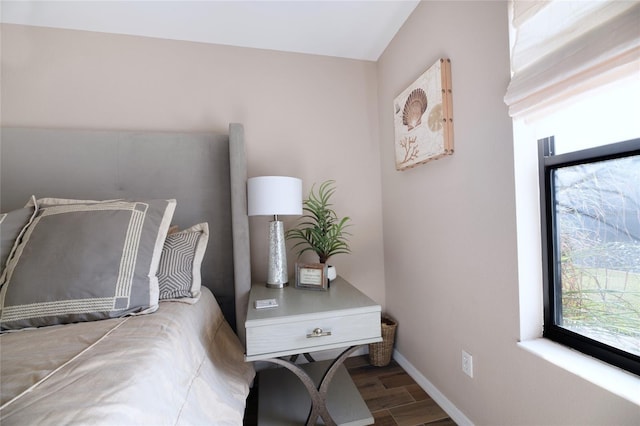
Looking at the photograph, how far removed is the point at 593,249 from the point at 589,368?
0.38 metres

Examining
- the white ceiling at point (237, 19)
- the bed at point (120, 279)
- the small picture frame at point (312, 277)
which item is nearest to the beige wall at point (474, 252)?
the white ceiling at point (237, 19)

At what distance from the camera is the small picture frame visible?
146cm

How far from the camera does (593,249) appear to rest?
0.88 metres

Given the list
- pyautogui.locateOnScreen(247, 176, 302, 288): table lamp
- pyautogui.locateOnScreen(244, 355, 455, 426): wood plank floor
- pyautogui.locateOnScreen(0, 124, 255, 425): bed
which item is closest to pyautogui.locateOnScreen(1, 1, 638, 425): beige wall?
pyautogui.locateOnScreen(244, 355, 455, 426): wood plank floor

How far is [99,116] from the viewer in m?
1.68

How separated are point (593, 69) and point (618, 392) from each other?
0.88 meters

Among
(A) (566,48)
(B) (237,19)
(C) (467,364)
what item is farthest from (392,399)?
(B) (237,19)

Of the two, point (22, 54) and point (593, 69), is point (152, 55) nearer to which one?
point (22, 54)

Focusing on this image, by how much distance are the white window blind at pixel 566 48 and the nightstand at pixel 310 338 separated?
1.00 m

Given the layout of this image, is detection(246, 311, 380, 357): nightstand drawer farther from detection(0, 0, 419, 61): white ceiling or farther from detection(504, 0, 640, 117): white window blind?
detection(0, 0, 419, 61): white ceiling

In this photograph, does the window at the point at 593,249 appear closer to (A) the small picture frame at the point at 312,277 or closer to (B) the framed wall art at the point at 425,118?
(B) the framed wall art at the point at 425,118

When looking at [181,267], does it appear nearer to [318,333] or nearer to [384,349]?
[318,333]

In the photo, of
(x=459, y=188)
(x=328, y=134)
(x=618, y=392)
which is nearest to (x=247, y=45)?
(x=328, y=134)

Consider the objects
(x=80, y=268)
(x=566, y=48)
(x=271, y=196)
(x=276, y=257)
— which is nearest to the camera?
(x=566, y=48)
